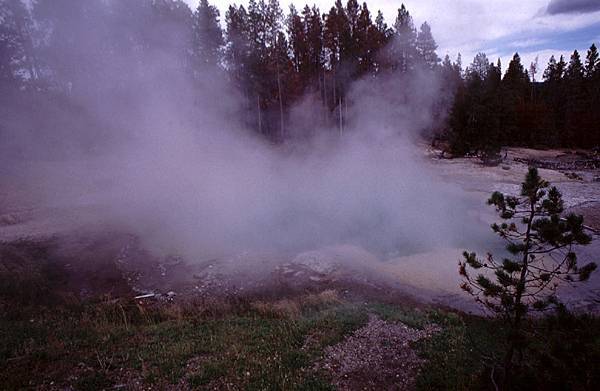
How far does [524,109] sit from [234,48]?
109ft

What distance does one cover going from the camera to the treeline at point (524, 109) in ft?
79.3

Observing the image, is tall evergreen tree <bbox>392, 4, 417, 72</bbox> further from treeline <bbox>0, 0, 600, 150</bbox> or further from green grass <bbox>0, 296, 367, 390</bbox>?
green grass <bbox>0, 296, 367, 390</bbox>

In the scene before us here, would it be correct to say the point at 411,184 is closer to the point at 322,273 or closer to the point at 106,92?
the point at 322,273

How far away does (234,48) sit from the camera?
952 inches

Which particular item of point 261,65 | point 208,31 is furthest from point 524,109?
point 208,31

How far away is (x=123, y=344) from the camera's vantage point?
5719 millimetres

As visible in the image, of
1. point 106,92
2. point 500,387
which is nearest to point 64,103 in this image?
point 106,92

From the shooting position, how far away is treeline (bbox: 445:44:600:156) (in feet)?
79.3

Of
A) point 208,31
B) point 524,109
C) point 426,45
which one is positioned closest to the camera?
point 208,31

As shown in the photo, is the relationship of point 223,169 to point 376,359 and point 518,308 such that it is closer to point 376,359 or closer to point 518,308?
point 376,359

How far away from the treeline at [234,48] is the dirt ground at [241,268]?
651 cm

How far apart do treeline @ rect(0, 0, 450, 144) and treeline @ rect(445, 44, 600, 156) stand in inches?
170

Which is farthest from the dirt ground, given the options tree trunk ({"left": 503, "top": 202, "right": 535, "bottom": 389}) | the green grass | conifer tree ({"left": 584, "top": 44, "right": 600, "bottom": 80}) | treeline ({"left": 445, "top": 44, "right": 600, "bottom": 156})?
conifer tree ({"left": 584, "top": 44, "right": 600, "bottom": 80})

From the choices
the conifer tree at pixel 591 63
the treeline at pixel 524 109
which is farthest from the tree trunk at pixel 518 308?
the conifer tree at pixel 591 63
